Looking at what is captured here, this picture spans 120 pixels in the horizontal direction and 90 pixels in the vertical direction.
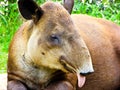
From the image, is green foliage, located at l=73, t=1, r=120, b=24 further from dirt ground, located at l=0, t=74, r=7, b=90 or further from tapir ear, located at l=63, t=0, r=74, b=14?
tapir ear, located at l=63, t=0, r=74, b=14

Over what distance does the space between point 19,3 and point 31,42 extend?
0.37 meters

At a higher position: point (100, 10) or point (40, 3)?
point (40, 3)

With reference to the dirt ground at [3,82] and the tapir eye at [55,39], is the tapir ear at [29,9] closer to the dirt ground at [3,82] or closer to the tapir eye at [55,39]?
the tapir eye at [55,39]

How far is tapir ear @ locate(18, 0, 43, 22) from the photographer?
4.81 meters

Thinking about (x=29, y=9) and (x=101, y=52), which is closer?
(x=29, y=9)

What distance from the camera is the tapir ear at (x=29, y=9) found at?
4.81 meters

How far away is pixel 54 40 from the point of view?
189 inches

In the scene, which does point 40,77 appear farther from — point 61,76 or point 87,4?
point 87,4

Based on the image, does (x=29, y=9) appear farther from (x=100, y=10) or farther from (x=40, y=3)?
(x=100, y=10)

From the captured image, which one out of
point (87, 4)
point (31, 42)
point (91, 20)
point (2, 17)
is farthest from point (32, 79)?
point (87, 4)

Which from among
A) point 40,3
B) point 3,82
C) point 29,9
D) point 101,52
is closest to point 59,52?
point 29,9

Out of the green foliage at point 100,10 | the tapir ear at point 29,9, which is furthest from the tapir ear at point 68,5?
the green foliage at point 100,10

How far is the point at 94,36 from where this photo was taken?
5953mm

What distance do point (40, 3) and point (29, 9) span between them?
3.94 meters
